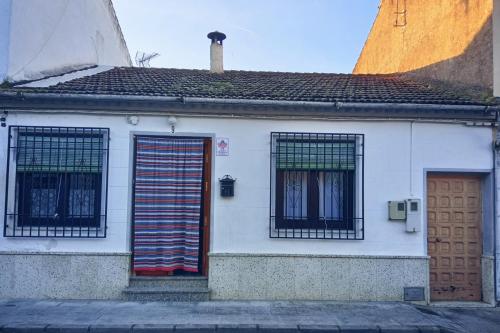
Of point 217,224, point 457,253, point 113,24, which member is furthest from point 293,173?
point 113,24

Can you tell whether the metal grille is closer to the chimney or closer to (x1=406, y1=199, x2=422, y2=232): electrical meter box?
the chimney

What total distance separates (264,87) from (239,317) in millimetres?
4697

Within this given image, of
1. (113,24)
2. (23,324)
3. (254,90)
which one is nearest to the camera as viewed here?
(23,324)

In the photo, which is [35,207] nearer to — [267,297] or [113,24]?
[267,297]

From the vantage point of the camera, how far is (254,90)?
24.4ft

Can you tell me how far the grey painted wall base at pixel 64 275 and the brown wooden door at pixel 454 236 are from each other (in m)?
5.74

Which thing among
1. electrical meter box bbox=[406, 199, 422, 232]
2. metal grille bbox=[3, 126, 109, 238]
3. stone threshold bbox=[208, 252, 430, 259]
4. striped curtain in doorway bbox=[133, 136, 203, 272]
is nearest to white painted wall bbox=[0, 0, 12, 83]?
metal grille bbox=[3, 126, 109, 238]

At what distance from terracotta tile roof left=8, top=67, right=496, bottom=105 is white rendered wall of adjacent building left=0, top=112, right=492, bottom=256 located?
46 centimetres

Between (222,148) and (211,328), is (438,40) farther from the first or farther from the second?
(211,328)

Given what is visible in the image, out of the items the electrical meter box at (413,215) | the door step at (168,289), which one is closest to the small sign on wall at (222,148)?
the door step at (168,289)

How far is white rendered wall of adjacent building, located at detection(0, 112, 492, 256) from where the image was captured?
666cm

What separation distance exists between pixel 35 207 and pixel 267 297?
14.9 ft

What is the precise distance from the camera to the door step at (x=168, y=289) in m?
6.46

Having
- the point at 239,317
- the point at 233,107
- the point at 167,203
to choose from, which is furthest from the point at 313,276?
the point at 233,107
